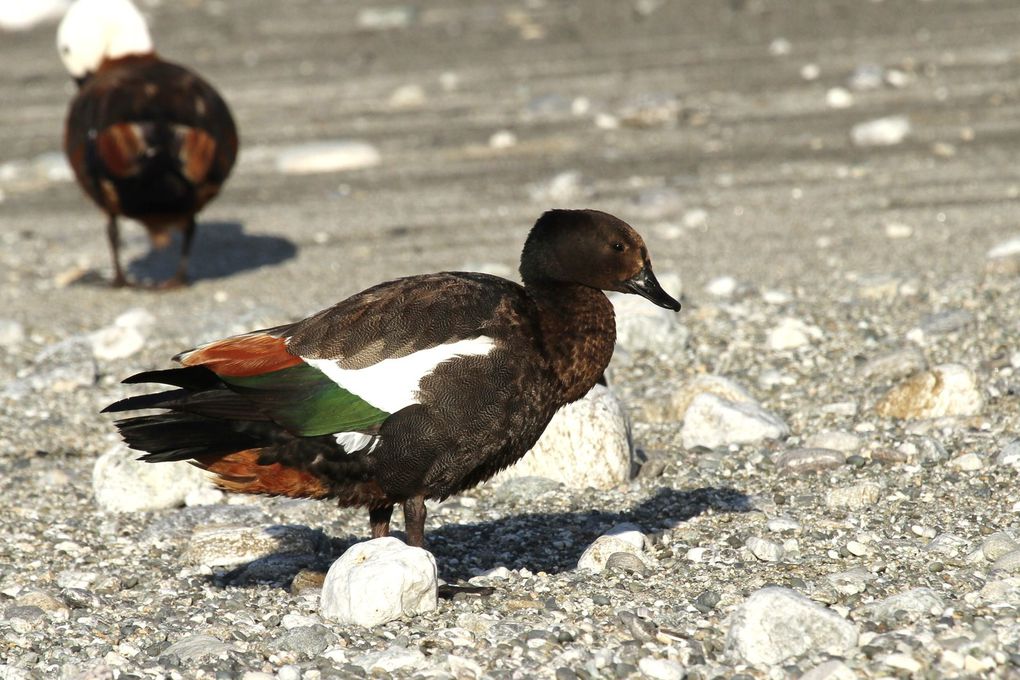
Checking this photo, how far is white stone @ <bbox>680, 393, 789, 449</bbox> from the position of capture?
21.7ft

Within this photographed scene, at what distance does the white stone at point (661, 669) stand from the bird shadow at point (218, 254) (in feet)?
22.6

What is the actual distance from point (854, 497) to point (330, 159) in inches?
323

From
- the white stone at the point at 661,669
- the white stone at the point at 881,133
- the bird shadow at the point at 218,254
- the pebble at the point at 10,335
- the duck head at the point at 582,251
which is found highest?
the duck head at the point at 582,251

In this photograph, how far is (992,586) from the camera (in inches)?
183

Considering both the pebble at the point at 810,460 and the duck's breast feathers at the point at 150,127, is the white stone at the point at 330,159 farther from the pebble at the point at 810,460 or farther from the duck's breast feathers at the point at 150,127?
the pebble at the point at 810,460

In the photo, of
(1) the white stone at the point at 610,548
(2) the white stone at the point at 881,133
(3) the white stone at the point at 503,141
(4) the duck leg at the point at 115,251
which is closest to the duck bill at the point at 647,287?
(1) the white stone at the point at 610,548

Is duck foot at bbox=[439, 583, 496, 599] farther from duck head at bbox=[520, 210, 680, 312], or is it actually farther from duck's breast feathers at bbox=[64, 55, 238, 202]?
duck's breast feathers at bbox=[64, 55, 238, 202]

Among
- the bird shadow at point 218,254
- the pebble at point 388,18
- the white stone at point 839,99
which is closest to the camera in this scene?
the bird shadow at point 218,254

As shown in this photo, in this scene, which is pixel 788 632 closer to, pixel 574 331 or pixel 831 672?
pixel 831 672

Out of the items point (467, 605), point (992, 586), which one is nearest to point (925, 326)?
point (992, 586)

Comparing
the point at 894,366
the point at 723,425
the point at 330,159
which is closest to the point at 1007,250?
the point at 894,366

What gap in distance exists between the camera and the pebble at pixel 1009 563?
4.83 metres

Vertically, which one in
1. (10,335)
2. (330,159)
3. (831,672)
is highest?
(831,672)

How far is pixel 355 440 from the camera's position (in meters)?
4.98
